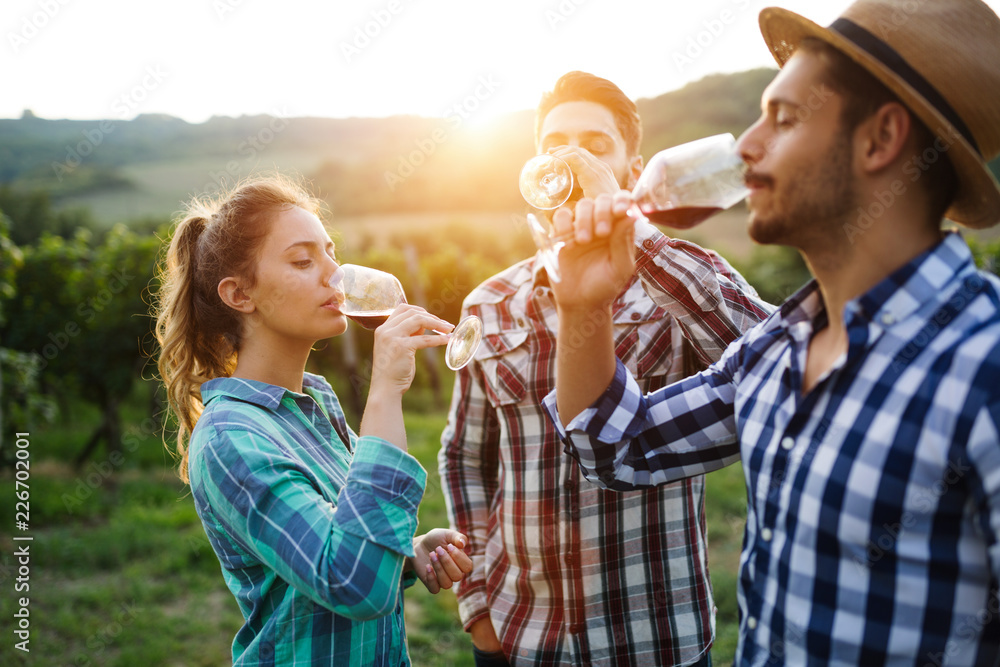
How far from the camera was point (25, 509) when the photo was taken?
6180 millimetres

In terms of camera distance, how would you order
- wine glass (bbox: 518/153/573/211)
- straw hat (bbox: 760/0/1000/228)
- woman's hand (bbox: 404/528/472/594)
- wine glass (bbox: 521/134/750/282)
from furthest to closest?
wine glass (bbox: 518/153/573/211) < woman's hand (bbox: 404/528/472/594) < wine glass (bbox: 521/134/750/282) < straw hat (bbox: 760/0/1000/228)

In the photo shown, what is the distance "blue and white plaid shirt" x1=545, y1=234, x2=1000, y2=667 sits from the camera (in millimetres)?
1130

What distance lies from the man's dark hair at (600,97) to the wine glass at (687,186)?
0.96 m

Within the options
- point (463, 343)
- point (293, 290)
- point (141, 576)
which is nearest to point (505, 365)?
point (463, 343)

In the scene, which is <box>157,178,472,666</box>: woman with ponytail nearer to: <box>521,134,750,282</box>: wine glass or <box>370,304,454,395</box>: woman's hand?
<box>370,304,454,395</box>: woman's hand

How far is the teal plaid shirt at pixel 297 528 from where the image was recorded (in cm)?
151

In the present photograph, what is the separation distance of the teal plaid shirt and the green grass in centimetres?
182

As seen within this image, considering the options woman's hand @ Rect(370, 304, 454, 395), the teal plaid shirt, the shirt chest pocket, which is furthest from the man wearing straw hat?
the shirt chest pocket

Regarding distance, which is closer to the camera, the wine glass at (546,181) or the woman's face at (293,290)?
the woman's face at (293,290)

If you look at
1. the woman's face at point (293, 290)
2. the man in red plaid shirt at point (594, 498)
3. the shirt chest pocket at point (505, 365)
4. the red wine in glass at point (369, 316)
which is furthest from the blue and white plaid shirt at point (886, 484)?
the woman's face at point (293, 290)

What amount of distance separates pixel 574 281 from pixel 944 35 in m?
0.84

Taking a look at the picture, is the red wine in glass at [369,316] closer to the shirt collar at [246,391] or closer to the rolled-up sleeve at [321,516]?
the shirt collar at [246,391]

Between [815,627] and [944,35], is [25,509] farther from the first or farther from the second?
[944,35]

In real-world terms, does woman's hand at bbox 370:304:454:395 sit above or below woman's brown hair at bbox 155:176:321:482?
below
